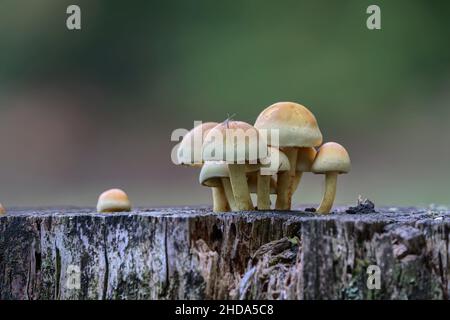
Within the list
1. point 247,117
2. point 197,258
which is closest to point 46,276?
point 197,258

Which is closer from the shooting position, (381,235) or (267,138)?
(381,235)

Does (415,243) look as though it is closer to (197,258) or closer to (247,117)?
(197,258)

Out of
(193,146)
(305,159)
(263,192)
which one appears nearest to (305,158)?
(305,159)

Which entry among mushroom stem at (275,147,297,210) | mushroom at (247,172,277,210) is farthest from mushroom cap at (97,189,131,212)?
mushroom stem at (275,147,297,210)

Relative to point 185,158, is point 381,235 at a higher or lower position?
lower

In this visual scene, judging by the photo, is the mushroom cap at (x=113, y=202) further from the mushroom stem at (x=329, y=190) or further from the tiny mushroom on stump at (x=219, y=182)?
the mushroom stem at (x=329, y=190)

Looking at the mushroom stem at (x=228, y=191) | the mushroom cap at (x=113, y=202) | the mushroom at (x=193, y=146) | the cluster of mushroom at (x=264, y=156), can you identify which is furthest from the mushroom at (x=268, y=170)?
the mushroom cap at (x=113, y=202)
